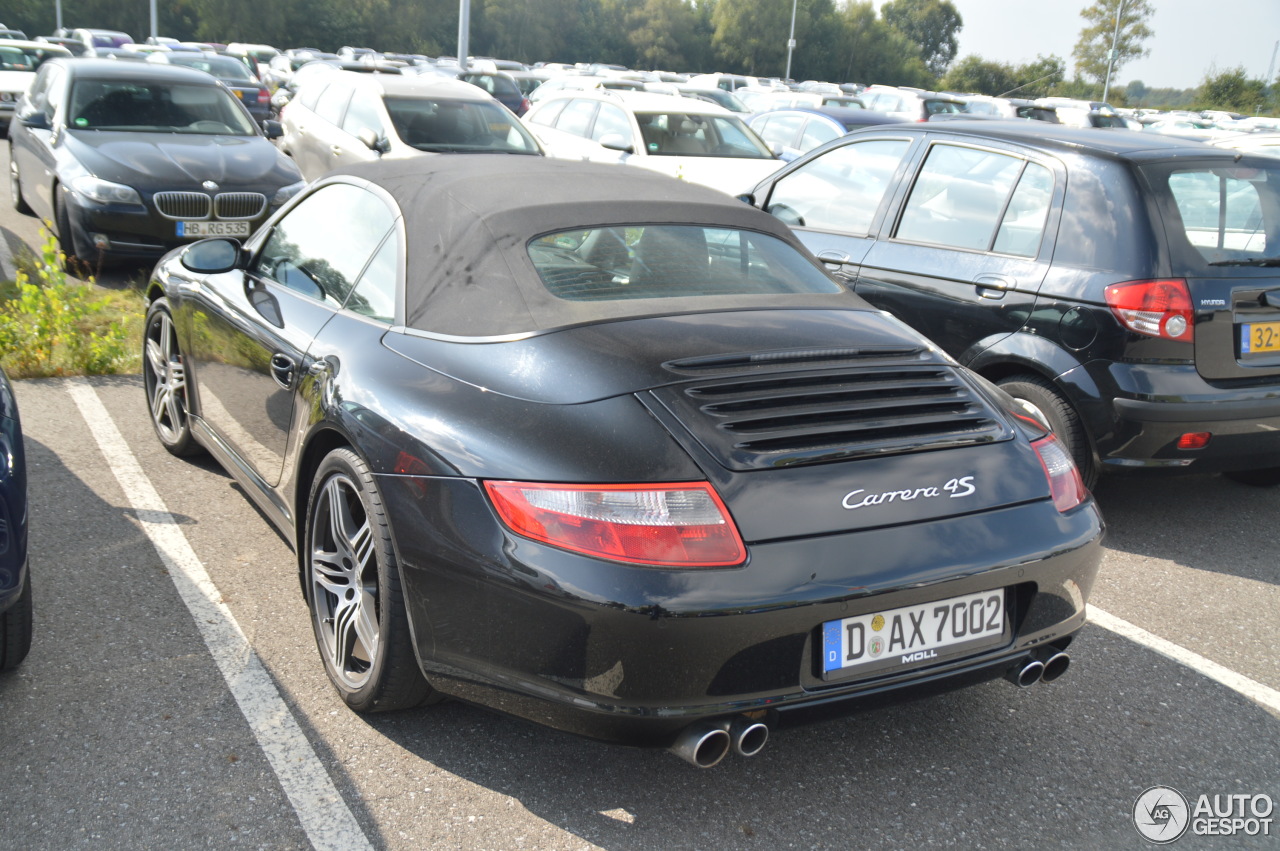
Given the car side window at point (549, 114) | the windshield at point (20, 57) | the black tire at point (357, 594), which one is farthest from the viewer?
the windshield at point (20, 57)

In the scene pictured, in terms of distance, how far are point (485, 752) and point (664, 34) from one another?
84549 mm

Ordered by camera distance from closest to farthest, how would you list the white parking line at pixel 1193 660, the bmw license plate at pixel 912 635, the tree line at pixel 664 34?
the bmw license plate at pixel 912 635
the white parking line at pixel 1193 660
the tree line at pixel 664 34

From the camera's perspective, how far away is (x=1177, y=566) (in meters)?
4.41

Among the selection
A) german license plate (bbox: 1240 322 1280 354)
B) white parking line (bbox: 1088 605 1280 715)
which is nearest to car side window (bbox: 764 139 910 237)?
german license plate (bbox: 1240 322 1280 354)

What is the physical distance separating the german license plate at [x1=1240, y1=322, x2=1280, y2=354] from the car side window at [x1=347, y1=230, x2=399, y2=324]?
3.42 metres

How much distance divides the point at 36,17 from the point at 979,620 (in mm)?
72765

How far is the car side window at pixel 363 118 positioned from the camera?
34.7ft

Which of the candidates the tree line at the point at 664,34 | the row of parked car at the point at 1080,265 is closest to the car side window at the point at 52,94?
the row of parked car at the point at 1080,265

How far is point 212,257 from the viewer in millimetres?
4066

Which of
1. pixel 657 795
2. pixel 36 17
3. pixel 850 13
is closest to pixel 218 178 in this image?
pixel 657 795

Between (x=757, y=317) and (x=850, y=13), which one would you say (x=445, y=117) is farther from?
(x=850, y=13)

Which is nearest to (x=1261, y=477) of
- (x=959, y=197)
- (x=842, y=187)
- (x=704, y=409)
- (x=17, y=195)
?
(x=959, y=197)

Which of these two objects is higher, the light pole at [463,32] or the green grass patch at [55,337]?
the light pole at [463,32]

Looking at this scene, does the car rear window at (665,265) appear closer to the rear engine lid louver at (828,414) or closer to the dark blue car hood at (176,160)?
the rear engine lid louver at (828,414)
